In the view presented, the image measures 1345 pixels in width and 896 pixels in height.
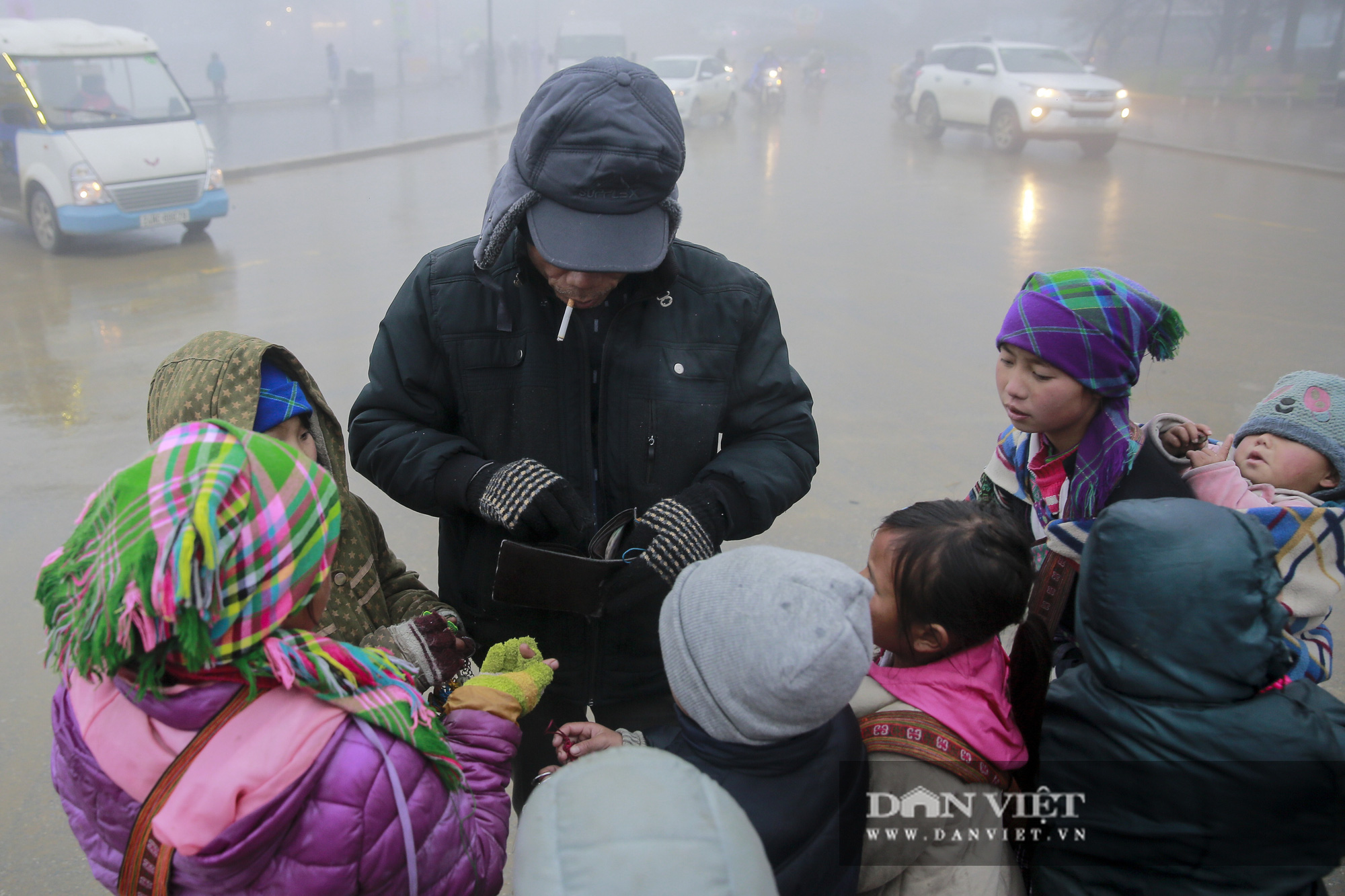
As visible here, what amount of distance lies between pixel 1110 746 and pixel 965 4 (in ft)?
193

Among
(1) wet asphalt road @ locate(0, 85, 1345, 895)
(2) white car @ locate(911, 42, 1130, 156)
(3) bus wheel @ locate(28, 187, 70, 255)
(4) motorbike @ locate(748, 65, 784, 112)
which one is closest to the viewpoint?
(1) wet asphalt road @ locate(0, 85, 1345, 895)

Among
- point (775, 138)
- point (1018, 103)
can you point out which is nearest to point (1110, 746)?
point (1018, 103)

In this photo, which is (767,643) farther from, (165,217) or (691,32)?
(691,32)

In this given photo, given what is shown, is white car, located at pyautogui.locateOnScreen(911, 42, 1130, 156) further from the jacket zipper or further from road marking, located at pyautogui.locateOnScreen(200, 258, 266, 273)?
the jacket zipper

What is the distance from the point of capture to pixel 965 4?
52156 mm

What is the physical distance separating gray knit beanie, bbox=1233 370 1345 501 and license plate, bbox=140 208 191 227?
1022cm

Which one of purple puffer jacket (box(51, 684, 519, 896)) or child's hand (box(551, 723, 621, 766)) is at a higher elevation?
purple puffer jacket (box(51, 684, 519, 896))

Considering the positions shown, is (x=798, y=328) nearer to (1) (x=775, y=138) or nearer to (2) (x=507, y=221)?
(2) (x=507, y=221)

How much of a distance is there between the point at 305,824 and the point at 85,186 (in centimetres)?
1008

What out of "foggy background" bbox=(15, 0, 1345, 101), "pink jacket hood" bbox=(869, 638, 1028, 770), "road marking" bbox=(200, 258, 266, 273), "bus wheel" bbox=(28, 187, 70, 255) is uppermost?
"foggy background" bbox=(15, 0, 1345, 101)

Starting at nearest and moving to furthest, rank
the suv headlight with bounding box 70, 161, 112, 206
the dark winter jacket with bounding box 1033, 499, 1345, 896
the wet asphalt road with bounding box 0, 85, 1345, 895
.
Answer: the dark winter jacket with bounding box 1033, 499, 1345, 896 → the wet asphalt road with bounding box 0, 85, 1345, 895 → the suv headlight with bounding box 70, 161, 112, 206

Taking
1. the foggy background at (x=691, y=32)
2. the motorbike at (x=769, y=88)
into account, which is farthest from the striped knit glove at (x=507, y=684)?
the motorbike at (x=769, y=88)

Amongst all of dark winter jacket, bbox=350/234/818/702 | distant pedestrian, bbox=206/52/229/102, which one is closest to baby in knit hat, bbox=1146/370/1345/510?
dark winter jacket, bbox=350/234/818/702

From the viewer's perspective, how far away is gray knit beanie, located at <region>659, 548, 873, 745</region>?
129cm
